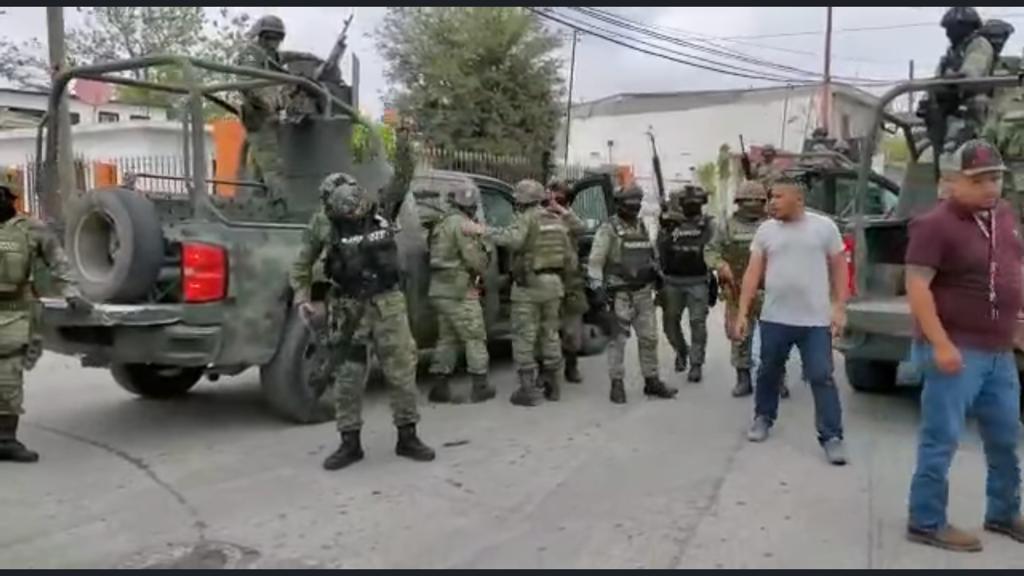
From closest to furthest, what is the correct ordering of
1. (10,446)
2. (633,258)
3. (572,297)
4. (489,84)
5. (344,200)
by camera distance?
(344,200) → (10,446) → (633,258) → (572,297) → (489,84)

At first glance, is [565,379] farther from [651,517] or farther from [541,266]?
[651,517]

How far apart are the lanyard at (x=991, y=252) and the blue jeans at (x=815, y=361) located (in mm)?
1544

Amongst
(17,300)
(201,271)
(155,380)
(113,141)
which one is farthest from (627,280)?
(113,141)

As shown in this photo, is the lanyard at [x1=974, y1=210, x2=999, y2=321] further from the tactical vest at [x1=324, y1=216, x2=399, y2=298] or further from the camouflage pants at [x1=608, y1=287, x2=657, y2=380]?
the camouflage pants at [x1=608, y1=287, x2=657, y2=380]

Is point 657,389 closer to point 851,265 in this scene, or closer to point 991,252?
point 851,265

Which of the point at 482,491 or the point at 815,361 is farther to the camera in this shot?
the point at 815,361

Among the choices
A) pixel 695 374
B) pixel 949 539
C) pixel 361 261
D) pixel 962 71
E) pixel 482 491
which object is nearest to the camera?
pixel 949 539

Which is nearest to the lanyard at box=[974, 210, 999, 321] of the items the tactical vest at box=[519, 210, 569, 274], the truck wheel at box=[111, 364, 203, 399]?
the tactical vest at box=[519, 210, 569, 274]

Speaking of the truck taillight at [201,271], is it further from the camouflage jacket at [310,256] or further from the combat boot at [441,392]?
the combat boot at [441,392]

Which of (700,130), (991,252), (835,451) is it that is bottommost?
(835,451)

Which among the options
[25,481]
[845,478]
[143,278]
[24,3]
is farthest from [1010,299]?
[24,3]

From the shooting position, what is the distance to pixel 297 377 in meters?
6.40

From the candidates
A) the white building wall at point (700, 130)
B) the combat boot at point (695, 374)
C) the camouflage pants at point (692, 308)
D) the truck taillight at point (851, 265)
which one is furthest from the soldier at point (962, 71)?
the white building wall at point (700, 130)

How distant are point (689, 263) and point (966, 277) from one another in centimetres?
391
